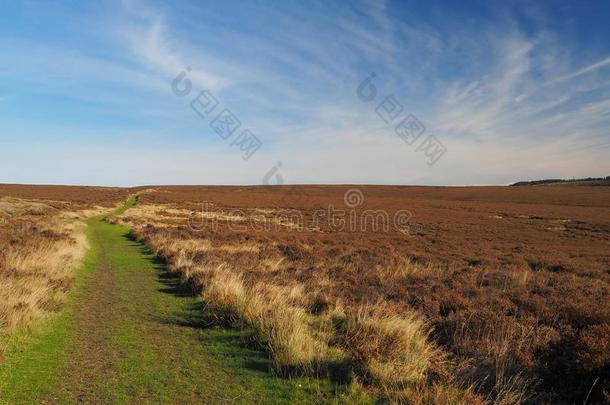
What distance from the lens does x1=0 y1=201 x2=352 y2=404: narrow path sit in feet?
17.3

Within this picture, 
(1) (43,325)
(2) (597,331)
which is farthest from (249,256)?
(2) (597,331)

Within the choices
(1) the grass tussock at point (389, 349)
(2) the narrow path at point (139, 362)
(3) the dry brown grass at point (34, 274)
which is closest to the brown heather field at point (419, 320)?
(1) the grass tussock at point (389, 349)

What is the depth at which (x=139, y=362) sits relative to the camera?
6309 millimetres

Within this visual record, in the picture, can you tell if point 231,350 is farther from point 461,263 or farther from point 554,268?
point 554,268

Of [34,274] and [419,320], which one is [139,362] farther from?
[34,274]

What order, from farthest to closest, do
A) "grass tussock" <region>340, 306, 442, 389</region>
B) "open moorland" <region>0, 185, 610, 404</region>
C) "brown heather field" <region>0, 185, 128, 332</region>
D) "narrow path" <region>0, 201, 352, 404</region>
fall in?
1. "brown heather field" <region>0, 185, 128, 332</region>
2. "grass tussock" <region>340, 306, 442, 389</region>
3. "open moorland" <region>0, 185, 610, 404</region>
4. "narrow path" <region>0, 201, 352, 404</region>

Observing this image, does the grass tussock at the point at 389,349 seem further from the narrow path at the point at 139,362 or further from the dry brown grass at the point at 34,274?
the dry brown grass at the point at 34,274

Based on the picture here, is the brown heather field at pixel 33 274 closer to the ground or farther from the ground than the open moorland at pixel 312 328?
farther from the ground

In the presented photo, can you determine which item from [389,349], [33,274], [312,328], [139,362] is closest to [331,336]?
[312,328]

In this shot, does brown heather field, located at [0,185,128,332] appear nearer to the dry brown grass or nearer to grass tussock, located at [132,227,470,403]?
the dry brown grass

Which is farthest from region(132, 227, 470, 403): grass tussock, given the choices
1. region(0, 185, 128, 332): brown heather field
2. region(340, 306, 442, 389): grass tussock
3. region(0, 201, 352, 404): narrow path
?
region(0, 185, 128, 332): brown heather field

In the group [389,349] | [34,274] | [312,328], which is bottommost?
[312,328]

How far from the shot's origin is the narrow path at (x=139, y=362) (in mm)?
5277

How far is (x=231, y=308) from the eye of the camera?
28.8 ft
